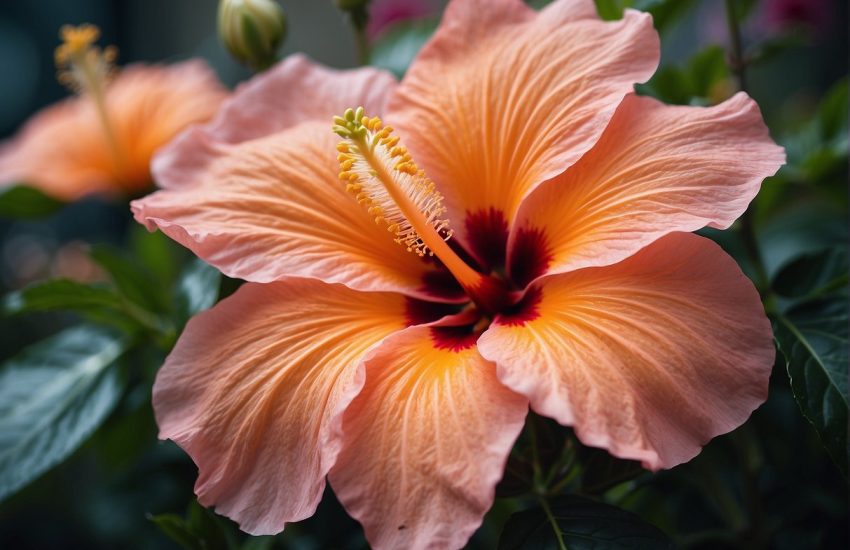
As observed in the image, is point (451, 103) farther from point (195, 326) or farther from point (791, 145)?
point (791, 145)

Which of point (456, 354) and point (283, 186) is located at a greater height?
point (283, 186)

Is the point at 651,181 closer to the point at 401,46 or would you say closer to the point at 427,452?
the point at 427,452

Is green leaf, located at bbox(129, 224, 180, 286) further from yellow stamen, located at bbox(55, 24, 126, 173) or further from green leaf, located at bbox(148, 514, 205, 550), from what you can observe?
green leaf, located at bbox(148, 514, 205, 550)

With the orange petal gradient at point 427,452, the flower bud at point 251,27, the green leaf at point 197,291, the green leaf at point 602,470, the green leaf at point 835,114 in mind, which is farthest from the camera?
the green leaf at point 835,114

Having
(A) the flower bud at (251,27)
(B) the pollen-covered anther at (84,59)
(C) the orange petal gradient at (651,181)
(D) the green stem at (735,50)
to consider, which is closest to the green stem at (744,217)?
(D) the green stem at (735,50)

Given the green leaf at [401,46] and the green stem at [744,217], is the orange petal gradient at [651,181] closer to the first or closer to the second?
the green stem at [744,217]

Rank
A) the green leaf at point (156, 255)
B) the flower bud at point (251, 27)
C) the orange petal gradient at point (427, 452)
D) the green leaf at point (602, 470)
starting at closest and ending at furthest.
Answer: the orange petal gradient at point (427, 452) → the green leaf at point (602, 470) → the flower bud at point (251, 27) → the green leaf at point (156, 255)

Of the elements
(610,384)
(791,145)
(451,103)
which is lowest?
(791,145)

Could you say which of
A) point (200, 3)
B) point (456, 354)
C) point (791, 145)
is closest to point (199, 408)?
point (456, 354)

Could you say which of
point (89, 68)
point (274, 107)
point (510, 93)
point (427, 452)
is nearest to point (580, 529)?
point (427, 452)
